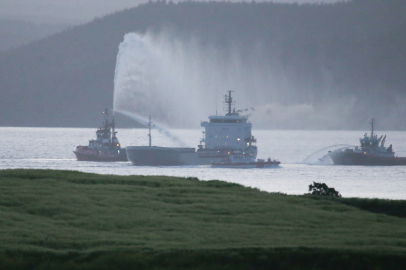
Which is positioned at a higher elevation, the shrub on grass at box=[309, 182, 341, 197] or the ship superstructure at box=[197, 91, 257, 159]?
the ship superstructure at box=[197, 91, 257, 159]

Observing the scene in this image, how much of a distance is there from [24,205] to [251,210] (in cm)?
601

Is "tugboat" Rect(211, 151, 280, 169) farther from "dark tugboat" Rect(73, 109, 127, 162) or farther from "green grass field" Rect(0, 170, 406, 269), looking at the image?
"green grass field" Rect(0, 170, 406, 269)

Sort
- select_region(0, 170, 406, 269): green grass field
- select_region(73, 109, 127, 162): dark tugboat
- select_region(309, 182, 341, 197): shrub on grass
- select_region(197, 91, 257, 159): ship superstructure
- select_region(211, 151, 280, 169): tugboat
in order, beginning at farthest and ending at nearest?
select_region(73, 109, 127, 162): dark tugboat < select_region(197, 91, 257, 159): ship superstructure < select_region(211, 151, 280, 169): tugboat < select_region(309, 182, 341, 197): shrub on grass < select_region(0, 170, 406, 269): green grass field

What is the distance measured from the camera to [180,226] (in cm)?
1420

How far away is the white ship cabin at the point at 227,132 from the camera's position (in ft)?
296

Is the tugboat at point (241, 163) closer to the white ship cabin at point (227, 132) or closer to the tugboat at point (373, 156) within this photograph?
the white ship cabin at point (227, 132)

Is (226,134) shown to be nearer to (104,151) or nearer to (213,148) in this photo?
(213,148)

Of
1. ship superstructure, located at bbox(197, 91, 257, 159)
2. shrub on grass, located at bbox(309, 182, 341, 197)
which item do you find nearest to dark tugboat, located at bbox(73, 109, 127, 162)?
ship superstructure, located at bbox(197, 91, 257, 159)

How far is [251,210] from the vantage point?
1628 centimetres

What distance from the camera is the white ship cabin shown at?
296 ft

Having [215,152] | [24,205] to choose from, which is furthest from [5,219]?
[215,152]

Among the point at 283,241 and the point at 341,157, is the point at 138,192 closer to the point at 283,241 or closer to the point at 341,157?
the point at 283,241

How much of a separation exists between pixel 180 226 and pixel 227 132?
76.5 metres

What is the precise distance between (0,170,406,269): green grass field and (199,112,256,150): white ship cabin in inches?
2748
